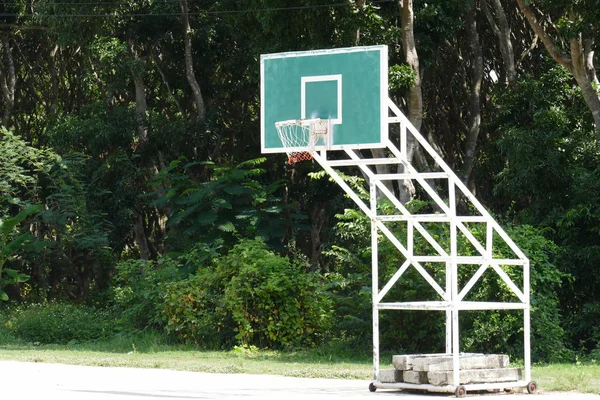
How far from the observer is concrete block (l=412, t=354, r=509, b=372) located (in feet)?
39.8

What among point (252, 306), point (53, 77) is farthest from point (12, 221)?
point (53, 77)

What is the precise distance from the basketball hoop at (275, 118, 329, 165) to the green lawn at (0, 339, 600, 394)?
3607 mm

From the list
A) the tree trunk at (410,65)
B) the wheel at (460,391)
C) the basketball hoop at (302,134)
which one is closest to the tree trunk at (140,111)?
the tree trunk at (410,65)

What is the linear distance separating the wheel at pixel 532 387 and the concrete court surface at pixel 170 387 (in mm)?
250

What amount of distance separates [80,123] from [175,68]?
368cm

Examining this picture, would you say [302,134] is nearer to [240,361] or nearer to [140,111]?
[240,361]

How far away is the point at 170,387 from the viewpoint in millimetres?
12711

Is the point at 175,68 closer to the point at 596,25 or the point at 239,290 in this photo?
the point at 239,290

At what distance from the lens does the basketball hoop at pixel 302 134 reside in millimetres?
12367

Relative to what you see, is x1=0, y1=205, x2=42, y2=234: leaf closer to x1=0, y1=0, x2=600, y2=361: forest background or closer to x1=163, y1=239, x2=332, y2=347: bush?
x1=0, y1=0, x2=600, y2=361: forest background

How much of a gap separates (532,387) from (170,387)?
445cm

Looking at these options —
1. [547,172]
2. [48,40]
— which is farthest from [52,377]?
[48,40]

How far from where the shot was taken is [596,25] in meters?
19.1

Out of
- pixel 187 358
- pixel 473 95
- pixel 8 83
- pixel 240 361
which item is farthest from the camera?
pixel 8 83
